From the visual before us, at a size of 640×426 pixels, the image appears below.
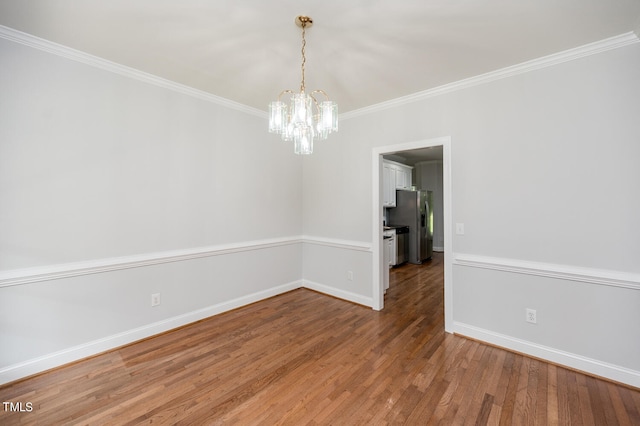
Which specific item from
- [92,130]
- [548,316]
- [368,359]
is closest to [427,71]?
[548,316]

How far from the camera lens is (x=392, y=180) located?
6355 mm

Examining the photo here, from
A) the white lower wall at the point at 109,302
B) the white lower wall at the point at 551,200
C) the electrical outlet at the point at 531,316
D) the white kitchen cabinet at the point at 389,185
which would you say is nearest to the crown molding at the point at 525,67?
the white lower wall at the point at 551,200

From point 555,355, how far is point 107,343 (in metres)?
4.14

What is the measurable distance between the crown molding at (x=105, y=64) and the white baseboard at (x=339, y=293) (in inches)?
114

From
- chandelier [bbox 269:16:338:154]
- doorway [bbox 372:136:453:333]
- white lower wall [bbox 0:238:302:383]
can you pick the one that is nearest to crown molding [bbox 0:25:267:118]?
chandelier [bbox 269:16:338:154]

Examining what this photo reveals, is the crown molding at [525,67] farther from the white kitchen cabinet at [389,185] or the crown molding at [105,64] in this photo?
the white kitchen cabinet at [389,185]

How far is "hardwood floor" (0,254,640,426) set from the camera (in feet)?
5.79

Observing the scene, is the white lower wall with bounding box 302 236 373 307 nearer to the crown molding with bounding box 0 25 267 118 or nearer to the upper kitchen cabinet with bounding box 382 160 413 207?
the crown molding with bounding box 0 25 267 118

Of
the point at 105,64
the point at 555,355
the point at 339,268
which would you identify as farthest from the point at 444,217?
the point at 105,64

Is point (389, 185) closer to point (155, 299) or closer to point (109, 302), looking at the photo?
point (155, 299)

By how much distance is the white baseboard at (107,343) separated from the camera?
210cm

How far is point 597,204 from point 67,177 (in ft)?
15.1

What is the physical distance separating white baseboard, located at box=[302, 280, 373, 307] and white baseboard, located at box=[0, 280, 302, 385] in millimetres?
1014

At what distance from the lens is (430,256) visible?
22.2 feet
